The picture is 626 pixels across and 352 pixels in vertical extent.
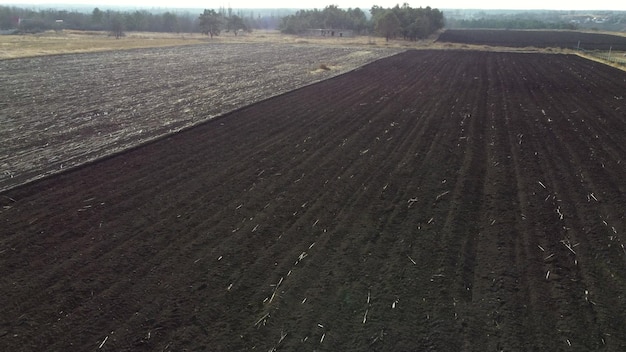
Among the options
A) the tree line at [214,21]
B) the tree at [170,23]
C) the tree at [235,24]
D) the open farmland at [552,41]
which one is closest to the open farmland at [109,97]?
the open farmland at [552,41]

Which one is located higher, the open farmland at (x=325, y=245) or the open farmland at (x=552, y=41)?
the open farmland at (x=552, y=41)

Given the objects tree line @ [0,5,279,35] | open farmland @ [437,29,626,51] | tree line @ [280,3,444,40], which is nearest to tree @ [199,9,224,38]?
tree line @ [0,5,279,35]

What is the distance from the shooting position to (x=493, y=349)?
5.06 meters

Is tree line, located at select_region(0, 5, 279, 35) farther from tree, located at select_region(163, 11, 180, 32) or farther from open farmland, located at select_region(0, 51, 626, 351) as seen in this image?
open farmland, located at select_region(0, 51, 626, 351)

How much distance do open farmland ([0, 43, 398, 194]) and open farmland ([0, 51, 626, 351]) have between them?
5.21 feet

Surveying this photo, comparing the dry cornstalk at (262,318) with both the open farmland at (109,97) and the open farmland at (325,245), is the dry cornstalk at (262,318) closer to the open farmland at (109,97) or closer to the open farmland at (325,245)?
the open farmland at (325,245)

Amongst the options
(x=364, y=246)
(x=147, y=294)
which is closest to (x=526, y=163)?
(x=364, y=246)

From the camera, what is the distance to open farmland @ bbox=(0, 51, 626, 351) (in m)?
5.36

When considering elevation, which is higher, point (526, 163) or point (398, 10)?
point (398, 10)

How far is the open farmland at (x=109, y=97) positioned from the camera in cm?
1234

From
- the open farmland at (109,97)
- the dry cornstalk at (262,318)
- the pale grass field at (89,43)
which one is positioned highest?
the pale grass field at (89,43)

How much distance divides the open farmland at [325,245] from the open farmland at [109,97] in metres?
1.59

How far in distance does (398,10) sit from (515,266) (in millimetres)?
81740

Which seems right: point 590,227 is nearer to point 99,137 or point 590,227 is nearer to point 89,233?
point 89,233
